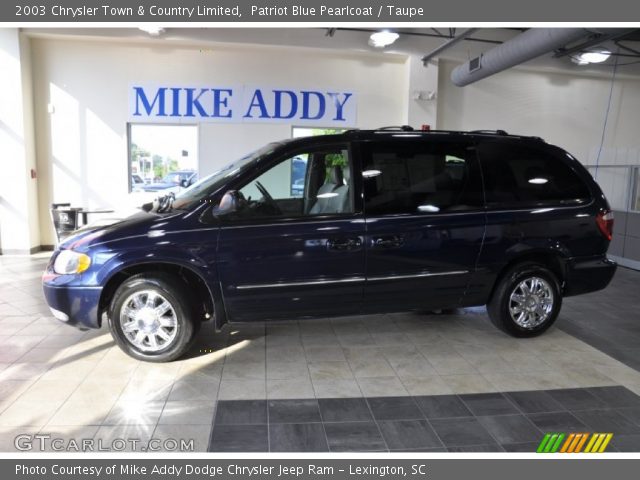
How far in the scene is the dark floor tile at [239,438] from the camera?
283 cm

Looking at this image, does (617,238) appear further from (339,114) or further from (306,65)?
(306,65)

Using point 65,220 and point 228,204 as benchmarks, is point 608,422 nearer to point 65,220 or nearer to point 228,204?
point 228,204

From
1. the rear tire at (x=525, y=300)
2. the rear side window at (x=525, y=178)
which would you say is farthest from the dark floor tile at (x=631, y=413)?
the rear side window at (x=525, y=178)

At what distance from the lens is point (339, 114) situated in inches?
375

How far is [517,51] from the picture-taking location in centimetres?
743

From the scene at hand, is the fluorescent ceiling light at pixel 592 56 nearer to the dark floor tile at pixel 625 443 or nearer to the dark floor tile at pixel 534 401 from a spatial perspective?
the dark floor tile at pixel 534 401

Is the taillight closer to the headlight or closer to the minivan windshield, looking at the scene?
the minivan windshield

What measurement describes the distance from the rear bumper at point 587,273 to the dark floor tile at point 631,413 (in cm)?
145

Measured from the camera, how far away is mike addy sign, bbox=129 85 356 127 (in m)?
8.98

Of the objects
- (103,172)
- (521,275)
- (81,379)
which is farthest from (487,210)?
(103,172)

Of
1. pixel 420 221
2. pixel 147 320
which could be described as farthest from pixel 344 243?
pixel 147 320

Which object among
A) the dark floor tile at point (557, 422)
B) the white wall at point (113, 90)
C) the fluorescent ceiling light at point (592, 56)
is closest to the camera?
the dark floor tile at point (557, 422)

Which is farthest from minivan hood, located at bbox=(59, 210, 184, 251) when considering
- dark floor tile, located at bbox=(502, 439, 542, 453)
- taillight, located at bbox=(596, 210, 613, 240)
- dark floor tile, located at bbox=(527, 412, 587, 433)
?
taillight, located at bbox=(596, 210, 613, 240)

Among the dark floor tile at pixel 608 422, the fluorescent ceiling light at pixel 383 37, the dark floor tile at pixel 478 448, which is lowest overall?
the dark floor tile at pixel 478 448
